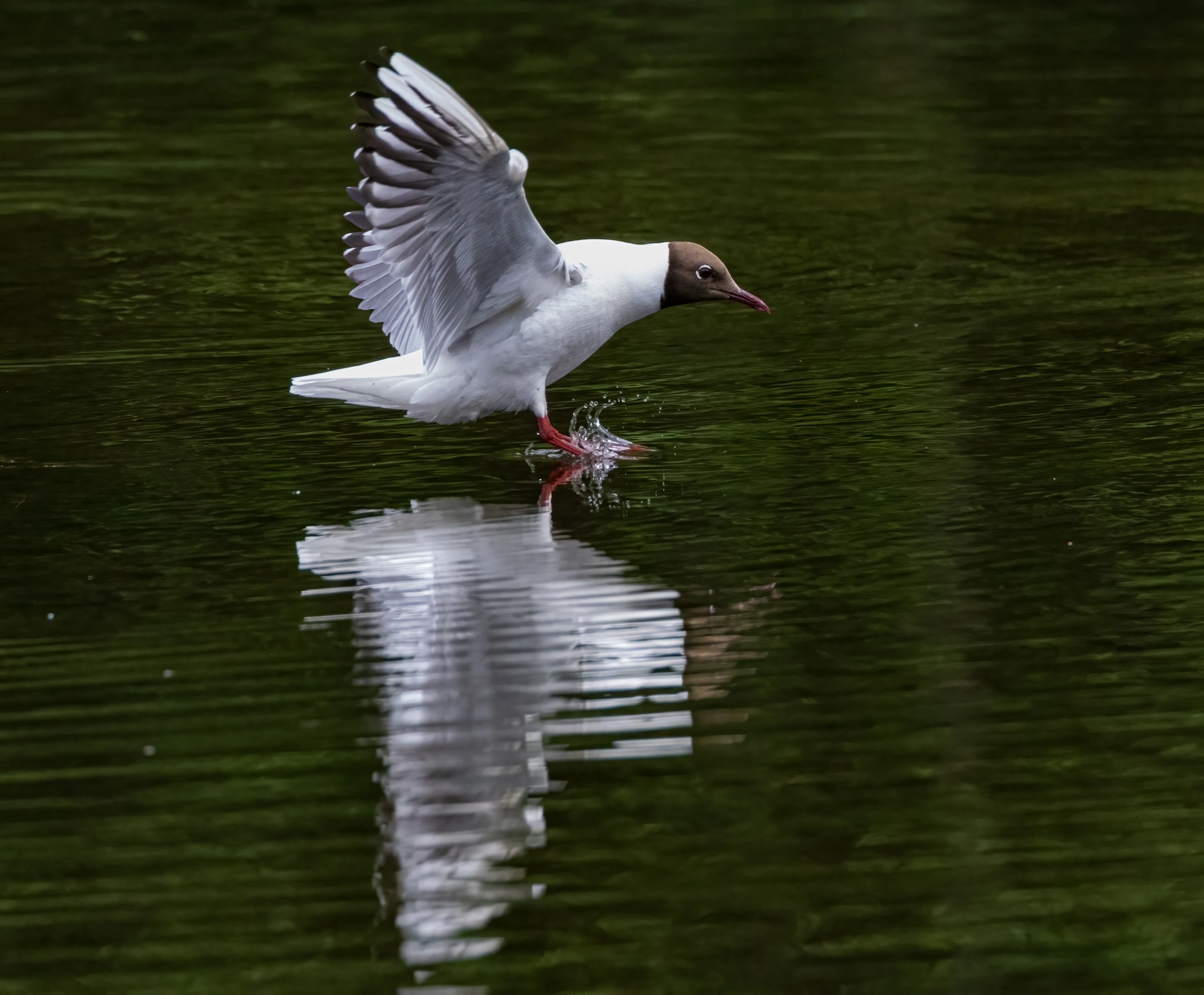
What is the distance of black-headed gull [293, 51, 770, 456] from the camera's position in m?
7.41

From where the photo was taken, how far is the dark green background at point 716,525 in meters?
4.69

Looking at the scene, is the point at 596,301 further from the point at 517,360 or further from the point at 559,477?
the point at 559,477

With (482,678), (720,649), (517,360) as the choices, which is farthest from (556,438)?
(482,678)

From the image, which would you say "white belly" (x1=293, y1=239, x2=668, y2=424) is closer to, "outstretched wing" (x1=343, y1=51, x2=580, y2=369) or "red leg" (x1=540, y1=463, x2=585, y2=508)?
"outstretched wing" (x1=343, y1=51, x2=580, y2=369)

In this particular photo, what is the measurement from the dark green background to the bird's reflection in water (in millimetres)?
111

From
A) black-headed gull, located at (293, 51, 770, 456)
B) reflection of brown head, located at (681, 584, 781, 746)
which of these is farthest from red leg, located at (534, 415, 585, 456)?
reflection of brown head, located at (681, 584, 781, 746)

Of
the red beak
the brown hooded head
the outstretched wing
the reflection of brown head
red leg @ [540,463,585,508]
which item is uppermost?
the outstretched wing

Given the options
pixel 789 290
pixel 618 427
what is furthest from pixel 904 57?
pixel 618 427

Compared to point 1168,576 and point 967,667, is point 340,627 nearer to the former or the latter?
point 967,667

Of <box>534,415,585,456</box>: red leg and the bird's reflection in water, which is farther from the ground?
the bird's reflection in water

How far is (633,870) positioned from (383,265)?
14.6 ft

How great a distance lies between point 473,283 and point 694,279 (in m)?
Answer: 1.21

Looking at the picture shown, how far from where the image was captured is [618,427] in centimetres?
909

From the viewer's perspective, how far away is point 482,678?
595 cm
